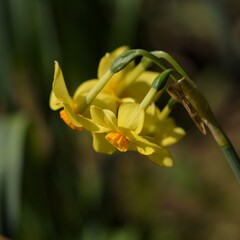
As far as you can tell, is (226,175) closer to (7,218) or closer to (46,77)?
(46,77)

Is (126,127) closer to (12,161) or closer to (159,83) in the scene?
(159,83)

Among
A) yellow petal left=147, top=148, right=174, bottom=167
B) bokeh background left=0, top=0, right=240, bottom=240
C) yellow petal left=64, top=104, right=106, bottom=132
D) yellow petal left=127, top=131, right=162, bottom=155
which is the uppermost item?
yellow petal left=64, top=104, right=106, bottom=132

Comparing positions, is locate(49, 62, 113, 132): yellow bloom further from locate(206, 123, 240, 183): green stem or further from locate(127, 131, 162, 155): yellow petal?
locate(206, 123, 240, 183): green stem

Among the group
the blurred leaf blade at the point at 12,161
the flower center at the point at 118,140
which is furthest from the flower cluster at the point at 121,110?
the blurred leaf blade at the point at 12,161

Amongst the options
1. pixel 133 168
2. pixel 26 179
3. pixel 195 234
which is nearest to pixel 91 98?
pixel 26 179

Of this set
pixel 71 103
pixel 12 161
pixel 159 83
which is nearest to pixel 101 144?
pixel 71 103

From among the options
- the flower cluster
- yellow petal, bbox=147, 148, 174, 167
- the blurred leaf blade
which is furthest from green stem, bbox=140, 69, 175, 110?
the blurred leaf blade
